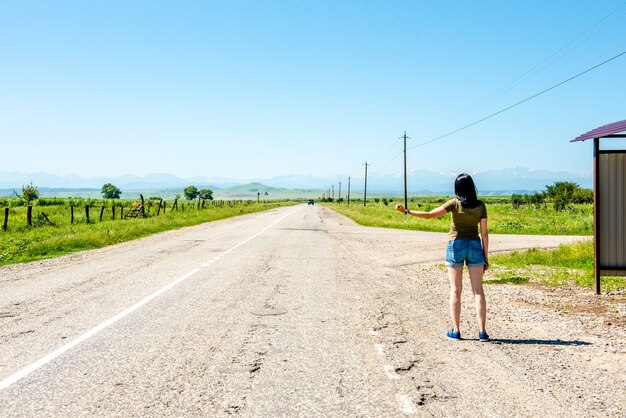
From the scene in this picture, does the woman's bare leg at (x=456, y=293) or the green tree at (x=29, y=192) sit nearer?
the woman's bare leg at (x=456, y=293)

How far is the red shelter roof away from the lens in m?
8.56

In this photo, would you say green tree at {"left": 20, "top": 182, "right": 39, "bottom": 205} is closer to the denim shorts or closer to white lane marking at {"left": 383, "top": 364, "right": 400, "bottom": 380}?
the denim shorts

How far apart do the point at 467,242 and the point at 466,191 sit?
2.13 feet

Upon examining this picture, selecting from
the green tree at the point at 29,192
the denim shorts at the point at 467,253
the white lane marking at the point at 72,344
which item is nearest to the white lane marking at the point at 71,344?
the white lane marking at the point at 72,344

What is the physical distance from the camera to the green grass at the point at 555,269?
1116cm

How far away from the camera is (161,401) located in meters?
4.31

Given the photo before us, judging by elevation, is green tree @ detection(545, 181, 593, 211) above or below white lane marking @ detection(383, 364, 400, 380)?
above

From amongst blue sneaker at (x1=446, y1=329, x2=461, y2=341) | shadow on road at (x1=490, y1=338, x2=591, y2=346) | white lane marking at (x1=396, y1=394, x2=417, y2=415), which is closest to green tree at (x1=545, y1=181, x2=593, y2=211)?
shadow on road at (x1=490, y1=338, x2=591, y2=346)

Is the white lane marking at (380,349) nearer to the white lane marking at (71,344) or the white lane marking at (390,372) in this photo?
the white lane marking at (390,372)

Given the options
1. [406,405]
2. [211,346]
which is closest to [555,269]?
[211,346]

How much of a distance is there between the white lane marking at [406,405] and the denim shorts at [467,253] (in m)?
2.45

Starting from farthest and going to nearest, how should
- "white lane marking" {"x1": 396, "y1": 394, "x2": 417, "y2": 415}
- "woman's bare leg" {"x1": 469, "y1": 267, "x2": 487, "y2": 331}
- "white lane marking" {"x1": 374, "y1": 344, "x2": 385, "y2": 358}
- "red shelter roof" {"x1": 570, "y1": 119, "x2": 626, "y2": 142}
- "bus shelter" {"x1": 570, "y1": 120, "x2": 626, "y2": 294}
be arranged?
1. "bus shelter" {"x1": 570, "y1": 120, "x2": 626, "y2": 294}
2. "red shelter roof" {"x1": 570, "y1": 119, "x2": 626, "y2": 142}
3. "woman's bare leg" {"x1": 469, "y1": 267, "x2": 487, "y2": 331}
4. "white lane marking" {"x1": 374, "y1": 344, "x2": 385, "y2": 358}
5. "white lane marking" {"x1": 396, "y1": 394, "x2": 417, "y2": 415}

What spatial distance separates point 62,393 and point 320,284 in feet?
21.8

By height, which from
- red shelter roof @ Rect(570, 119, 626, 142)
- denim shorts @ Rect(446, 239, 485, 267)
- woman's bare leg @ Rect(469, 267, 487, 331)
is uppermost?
red shelter roof @ Rect(570, 119, 626, 142)
